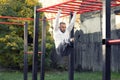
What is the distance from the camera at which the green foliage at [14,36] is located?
1131 cm

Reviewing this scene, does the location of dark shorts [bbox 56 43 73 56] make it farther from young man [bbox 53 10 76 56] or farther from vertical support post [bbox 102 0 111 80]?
vertical support post [bbox 102 0 111 80]

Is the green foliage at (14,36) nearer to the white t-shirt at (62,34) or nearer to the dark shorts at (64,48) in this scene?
the dark shorts at (64,48)

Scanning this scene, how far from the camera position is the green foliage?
1131 centimetres

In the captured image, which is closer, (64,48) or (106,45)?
(106,45)

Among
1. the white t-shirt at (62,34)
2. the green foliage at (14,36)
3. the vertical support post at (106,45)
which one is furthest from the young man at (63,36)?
the green foliage at (14,36)

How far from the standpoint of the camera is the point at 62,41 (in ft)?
17.8

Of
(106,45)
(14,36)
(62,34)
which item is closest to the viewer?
(106,45)

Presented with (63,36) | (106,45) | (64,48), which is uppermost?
(63,36)

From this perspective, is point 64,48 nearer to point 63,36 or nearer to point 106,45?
point 63,36

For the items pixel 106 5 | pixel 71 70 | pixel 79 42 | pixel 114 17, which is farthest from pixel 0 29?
pixel 106 5

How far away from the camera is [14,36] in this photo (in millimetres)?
11641

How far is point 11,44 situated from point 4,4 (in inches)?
71.8

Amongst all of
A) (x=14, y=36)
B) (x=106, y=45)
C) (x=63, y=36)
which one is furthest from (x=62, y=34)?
(x=14, y=36)

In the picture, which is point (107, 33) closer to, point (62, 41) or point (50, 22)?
point (62, 41)
